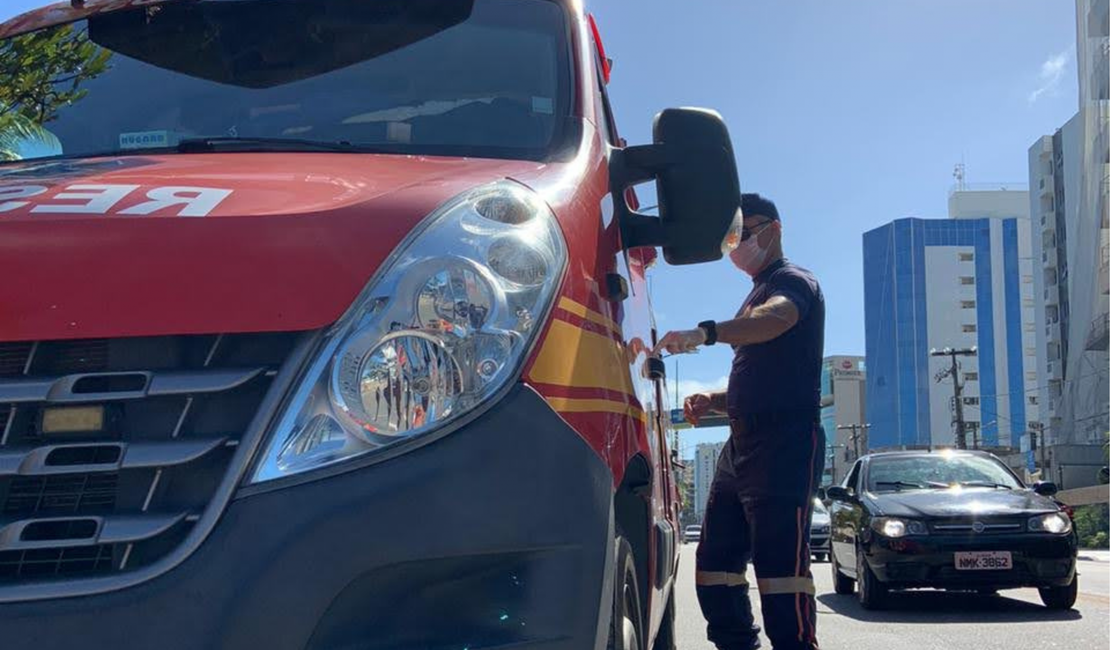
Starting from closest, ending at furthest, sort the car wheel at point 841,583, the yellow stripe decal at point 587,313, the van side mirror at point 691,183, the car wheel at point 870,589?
the yellow stripe decal at point 587,313
the van side mirror at point 691,183
the car wheel at point 870,589
the car wheel at point 841,583

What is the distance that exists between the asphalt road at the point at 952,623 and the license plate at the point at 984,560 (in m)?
0.35

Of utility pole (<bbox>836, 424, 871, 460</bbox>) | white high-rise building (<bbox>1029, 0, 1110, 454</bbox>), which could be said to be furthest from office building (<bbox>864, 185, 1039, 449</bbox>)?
white high-rise building (<bbox>1029, 0, 1110, 454</bbox>)

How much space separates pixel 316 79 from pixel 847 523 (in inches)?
318

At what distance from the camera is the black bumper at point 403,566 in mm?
1808

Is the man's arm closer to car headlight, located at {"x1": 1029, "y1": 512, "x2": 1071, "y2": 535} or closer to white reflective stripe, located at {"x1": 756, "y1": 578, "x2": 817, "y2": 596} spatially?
white reflective stripe, located at {"x1": 756, "y1": 578, "x2": 817, "y2": 596}

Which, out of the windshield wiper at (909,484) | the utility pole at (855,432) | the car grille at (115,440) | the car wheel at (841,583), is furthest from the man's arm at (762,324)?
the utility pole at (855,432)

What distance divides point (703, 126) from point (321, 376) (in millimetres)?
1367

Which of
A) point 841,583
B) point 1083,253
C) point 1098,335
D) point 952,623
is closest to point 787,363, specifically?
point 952,623

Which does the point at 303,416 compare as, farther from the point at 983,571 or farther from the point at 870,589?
the point at 870,589

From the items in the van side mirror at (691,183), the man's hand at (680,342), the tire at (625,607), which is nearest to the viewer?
the tire at (625,607)

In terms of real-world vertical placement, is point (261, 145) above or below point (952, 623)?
above

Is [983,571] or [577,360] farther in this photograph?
[983,571]

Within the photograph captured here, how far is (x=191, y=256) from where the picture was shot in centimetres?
199

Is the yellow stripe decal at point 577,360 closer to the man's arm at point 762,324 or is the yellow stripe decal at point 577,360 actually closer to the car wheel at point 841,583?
the man's arm at point 762,324
